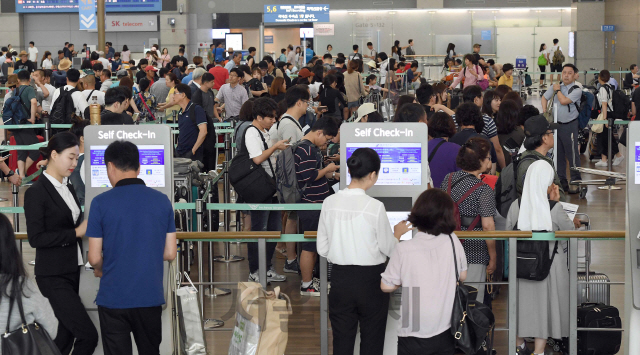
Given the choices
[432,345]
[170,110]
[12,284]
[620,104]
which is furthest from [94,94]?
[620,104]

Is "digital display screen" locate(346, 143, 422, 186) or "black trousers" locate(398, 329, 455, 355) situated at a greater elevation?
"digital display screen" locate(346, 143, 422, 186)

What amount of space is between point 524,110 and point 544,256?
104 inches

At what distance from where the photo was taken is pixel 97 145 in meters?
4.31

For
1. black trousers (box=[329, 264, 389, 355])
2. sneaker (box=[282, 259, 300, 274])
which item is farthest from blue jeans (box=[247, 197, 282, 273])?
black trousers (box=[329, 264, 389, 355])

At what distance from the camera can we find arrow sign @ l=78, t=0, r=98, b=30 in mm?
20906

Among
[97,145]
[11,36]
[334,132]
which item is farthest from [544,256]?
[11,36]

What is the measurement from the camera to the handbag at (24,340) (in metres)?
3.01

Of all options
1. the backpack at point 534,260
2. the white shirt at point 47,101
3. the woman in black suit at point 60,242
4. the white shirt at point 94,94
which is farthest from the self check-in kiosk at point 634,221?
the white shirt at point 47,101

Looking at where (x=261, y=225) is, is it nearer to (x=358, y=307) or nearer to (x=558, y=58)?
(x=358, y=307)

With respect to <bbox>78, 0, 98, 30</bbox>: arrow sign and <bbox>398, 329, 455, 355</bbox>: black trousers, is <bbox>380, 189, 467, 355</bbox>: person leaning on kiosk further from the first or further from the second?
<bbox>78, 0, 98, 30</bbox>: arrow sign

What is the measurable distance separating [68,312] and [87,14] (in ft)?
62.0

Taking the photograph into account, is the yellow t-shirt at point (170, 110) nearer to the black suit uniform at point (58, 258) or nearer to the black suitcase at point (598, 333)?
the black suit uniform at point (58, 258)

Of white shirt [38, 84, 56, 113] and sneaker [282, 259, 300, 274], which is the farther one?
white shirt [38, 84, 56, 113]

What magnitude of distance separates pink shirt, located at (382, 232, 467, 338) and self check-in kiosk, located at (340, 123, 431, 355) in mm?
816
